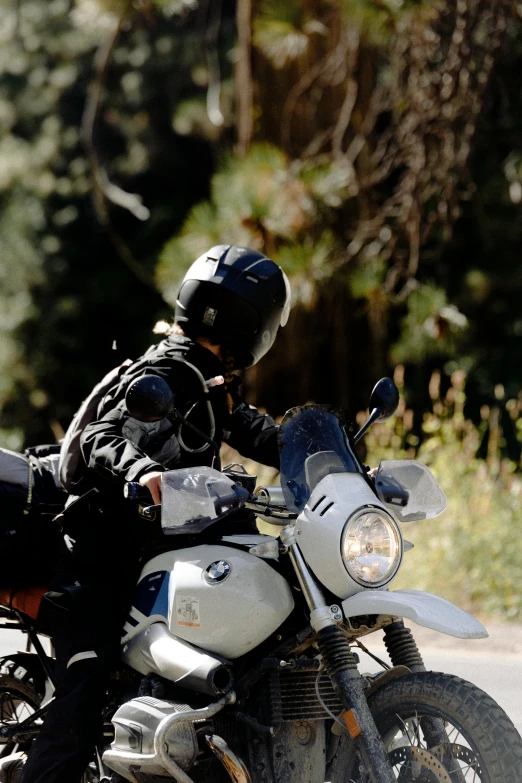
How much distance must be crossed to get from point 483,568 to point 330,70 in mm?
7066

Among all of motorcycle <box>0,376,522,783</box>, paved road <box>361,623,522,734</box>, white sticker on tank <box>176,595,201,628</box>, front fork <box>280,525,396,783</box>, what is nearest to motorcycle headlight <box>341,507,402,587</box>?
motorcycle <box>0,376,522,783</box>

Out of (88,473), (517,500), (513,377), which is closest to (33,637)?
(88,473)

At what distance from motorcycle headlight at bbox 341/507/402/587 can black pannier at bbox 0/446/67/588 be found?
113 centimetres

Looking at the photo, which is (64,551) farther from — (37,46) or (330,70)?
(37,46)

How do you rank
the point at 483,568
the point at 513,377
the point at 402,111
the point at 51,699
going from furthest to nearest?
the point at 513,377 → the point at 402,111 → the point at 483,568 → the point at 51,699

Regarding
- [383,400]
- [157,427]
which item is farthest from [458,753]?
[157,427]

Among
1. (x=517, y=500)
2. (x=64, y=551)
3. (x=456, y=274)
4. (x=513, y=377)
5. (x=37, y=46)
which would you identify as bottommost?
(x=64, y=551)

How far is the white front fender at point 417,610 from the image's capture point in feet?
10.5

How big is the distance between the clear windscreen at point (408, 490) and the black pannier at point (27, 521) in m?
1.09

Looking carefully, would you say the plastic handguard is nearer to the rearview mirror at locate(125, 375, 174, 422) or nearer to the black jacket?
the black jacket

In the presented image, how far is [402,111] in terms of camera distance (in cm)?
1297

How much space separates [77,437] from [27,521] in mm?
364

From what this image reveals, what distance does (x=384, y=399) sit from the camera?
3.86 m

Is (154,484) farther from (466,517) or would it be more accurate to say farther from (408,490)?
(466,517)
